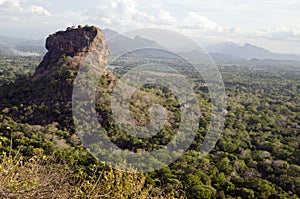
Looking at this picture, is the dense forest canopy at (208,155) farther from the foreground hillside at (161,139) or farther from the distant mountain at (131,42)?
→ the distant mountain at (131,42)

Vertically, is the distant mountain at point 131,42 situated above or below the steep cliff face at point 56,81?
above

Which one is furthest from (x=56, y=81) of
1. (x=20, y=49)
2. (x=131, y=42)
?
(x=20, y=49)

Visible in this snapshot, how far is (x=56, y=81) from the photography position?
80.5 feet

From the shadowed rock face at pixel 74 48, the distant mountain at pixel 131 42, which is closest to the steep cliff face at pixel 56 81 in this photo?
the shadowed rock face at pixel 74 48

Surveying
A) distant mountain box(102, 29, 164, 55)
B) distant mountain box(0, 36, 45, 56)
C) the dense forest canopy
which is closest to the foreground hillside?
the dense forest canopy

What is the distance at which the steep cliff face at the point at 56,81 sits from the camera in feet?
74.1

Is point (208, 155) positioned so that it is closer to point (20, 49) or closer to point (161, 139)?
point (161, 139)

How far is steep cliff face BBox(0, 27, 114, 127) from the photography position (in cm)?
2259

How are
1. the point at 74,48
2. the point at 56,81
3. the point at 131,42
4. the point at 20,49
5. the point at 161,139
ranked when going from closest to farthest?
the point at 131,42, the point at 161,139, the point at 56,81, the point at 74,48, the point at 20,49

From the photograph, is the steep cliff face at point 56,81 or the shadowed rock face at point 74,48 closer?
the steep cliff face at point 56,81

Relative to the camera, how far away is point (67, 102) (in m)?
23.7

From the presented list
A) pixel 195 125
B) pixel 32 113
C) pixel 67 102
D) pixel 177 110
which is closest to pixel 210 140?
pixel 195 125

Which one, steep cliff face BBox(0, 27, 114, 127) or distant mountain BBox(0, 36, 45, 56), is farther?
distant mountain BBox(0, 36, 45, 56)

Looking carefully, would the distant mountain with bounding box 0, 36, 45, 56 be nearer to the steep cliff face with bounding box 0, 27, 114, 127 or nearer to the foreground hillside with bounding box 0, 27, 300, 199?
the steep cliff face with bounding box 0, 27, 114, 127
